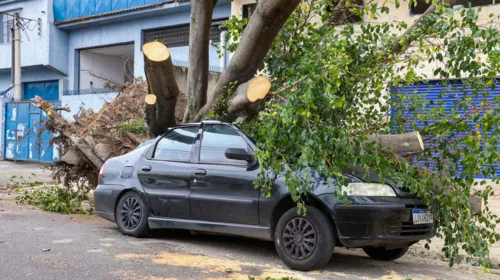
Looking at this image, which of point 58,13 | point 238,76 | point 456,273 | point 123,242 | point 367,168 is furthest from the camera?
point 58,13

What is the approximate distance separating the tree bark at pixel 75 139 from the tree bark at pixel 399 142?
518 centimetres

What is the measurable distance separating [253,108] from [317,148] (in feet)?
5.85

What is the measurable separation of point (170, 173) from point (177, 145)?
398 mm

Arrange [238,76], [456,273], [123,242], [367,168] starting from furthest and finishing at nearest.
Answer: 1. [238,76]
2. [123,242]
3. [456,273]
4. [367,168]

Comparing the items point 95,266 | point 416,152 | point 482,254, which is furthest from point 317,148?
point 95,266

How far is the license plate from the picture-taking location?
242 inches

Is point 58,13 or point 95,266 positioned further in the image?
point 58,13

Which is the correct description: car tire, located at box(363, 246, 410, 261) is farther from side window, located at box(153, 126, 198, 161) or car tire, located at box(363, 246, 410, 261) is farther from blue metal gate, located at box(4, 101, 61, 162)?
blue metal gate, located at box(4, 101, 61, 162)

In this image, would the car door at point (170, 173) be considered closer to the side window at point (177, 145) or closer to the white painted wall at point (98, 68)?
the side window at point (177, 145)

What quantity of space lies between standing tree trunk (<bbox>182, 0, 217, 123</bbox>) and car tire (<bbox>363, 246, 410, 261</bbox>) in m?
3.60

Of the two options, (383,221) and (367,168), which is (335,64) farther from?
(383,221)

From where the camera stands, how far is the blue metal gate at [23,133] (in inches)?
944

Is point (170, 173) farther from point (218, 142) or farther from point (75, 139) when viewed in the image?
point (75, 139)

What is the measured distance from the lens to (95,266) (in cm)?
596
